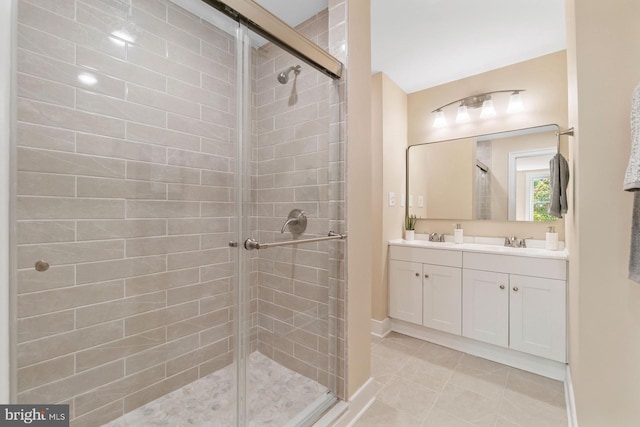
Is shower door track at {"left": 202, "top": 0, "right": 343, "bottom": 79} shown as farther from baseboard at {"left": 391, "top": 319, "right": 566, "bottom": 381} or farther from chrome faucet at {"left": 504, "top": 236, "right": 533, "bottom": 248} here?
baseboard at {"left": 391, "top": 319, "right": 566, "bottom": 381}

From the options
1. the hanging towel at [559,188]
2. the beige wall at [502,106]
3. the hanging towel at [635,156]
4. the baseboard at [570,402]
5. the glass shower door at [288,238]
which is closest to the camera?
the hanging towel at [635,156]

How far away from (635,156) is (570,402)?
1.42 m

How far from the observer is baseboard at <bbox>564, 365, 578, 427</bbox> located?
4.50 feet

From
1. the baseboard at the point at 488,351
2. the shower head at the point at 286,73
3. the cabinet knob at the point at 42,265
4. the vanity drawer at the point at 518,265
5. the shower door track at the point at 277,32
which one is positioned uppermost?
the shower door track at the point at 277,32

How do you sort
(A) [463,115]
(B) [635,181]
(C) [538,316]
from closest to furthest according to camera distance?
(B) [635,181], (C) [538,316], (A) [463,115]

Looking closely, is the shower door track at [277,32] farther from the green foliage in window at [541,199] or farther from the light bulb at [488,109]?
the green foliage in window at [541,199]

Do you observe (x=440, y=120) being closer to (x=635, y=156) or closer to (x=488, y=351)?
(x=635, y=156)

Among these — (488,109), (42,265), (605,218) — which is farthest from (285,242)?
(488,109)

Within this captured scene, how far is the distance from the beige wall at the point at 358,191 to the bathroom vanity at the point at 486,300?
0.99 m

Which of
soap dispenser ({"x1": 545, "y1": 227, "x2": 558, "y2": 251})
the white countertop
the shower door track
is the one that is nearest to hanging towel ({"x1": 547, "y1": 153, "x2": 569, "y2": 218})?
the white countertop

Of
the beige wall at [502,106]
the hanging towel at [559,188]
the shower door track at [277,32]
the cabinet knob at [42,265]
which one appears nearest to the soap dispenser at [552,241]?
the beige wall at [502,106]

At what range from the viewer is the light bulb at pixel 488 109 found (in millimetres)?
2488

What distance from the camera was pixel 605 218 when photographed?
48.0 inches

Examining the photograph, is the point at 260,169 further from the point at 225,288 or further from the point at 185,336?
the point at 185,336
